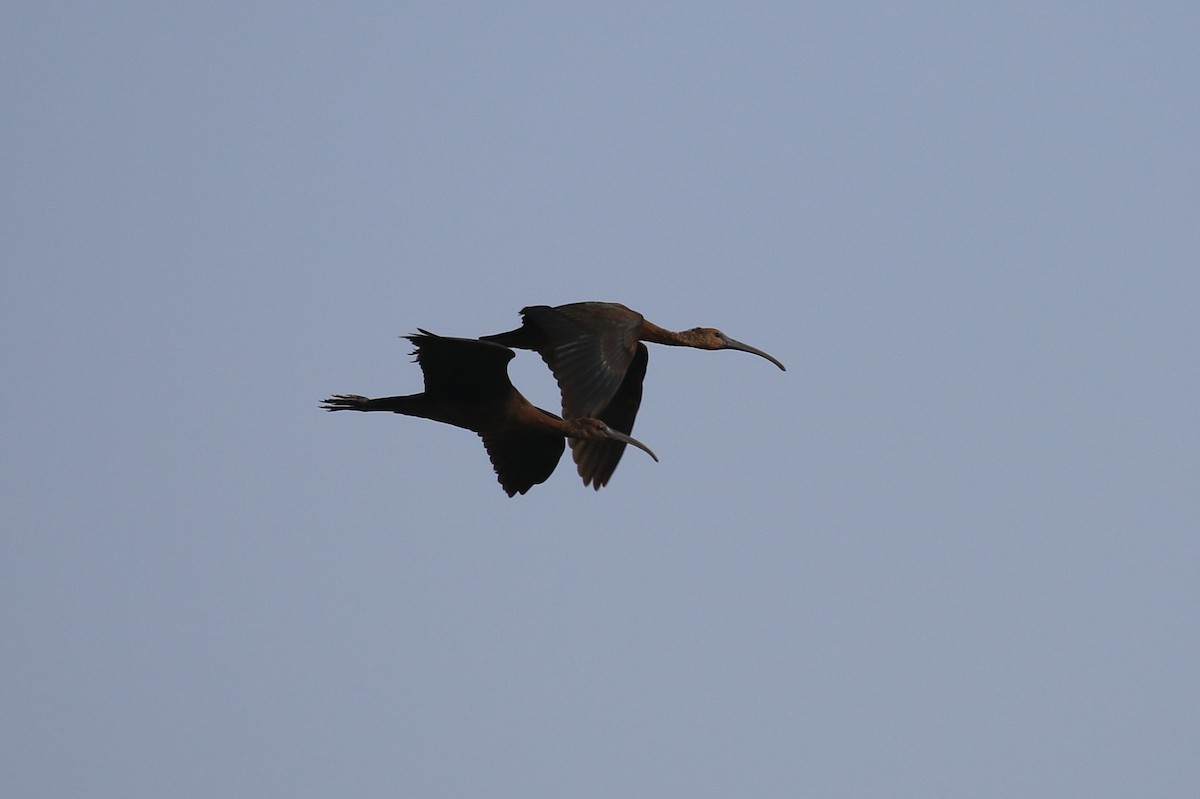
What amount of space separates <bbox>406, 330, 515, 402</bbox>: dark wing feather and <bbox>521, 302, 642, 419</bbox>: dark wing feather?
530 mm

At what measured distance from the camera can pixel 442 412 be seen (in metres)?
19.5

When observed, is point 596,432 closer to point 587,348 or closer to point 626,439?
Answer: point 626,439

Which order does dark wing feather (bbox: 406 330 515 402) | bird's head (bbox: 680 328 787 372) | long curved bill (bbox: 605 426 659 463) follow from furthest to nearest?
bird's head (bbox: 680 328 787 372), long curved bill (bbox: 605 426 659 463), dark wing feather (bbox: 406 330 515 402)

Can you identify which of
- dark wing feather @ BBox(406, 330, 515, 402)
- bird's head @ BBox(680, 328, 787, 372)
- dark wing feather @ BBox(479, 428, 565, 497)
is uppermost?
bird's head @ BBox(680, 328, 787, 372)

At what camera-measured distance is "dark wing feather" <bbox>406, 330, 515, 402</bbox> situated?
60.5 ft

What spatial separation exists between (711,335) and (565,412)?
4.88 metres

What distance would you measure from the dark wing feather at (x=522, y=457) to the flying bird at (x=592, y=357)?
1.32 ft

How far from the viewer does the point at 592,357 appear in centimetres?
1880

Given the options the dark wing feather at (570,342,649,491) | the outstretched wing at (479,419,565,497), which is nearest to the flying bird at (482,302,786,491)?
the dark wing feather at (570,342,649,491)

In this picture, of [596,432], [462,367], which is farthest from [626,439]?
[462,367]

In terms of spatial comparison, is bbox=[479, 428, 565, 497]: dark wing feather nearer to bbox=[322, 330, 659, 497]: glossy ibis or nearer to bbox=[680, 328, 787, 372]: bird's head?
bbox=[322, 330, 659, 497]: glossy ibis

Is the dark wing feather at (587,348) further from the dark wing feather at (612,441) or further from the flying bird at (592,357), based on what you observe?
the dark wing feather at (612,441)

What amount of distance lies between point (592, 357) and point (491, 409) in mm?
1387

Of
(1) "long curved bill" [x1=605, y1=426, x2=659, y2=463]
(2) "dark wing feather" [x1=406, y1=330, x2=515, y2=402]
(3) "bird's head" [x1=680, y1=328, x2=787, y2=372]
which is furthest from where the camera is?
(3) "bird's head" [x1=680, y1=328, x2=787, y2=372]
